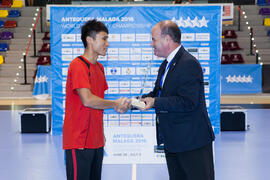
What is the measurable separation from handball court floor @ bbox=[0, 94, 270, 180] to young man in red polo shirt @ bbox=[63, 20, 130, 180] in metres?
2.21

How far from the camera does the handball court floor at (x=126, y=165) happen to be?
17.4 feet

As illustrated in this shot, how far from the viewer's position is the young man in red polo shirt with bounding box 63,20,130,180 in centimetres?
300

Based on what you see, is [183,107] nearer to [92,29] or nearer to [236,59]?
[92,29]

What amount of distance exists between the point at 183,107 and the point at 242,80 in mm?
10074

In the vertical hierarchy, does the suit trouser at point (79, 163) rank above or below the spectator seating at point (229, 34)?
below

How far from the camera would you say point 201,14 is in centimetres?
620

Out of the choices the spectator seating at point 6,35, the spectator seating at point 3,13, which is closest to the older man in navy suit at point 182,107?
the spectator seating at point 6,35

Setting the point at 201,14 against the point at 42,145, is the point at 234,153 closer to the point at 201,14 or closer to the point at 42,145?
the point at 201,14

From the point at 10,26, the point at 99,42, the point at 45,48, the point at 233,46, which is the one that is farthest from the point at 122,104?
the point at 10,26

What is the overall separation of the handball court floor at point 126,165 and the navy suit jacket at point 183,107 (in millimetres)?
2386

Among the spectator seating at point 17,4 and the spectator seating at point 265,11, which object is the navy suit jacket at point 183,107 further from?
the spectator seating at point 17,4

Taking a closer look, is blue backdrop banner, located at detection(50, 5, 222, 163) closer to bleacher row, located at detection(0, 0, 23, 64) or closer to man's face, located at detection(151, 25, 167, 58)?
man's face, located at detection(151, 25, 167, 58)

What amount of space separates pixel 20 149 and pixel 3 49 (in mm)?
9939

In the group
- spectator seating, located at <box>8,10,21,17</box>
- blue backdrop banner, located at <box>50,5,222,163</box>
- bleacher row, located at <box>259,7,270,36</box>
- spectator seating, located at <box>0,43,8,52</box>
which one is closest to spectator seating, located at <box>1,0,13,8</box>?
spectator seating, located at <box>8,10,21,17</box>
